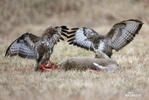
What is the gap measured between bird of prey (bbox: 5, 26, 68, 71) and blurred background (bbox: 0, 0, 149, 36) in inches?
360

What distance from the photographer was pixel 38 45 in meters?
8.54

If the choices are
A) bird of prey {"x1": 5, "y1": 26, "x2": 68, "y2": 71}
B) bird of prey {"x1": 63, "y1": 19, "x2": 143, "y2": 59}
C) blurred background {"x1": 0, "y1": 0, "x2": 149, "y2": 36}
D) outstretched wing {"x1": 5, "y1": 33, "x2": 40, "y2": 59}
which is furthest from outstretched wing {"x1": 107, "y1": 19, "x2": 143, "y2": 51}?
blurred background {"x1": 0, "y1": 0, "x2": 149, "y2": 36}

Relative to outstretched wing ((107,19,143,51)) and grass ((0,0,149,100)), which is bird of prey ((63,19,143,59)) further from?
grass ((0,0,149,100))

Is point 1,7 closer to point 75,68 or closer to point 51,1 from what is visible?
point 51,1

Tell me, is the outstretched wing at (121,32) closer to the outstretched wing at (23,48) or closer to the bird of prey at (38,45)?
the bird of prey at (38,45)

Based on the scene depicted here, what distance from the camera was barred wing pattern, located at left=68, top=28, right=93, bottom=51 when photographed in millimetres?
9188

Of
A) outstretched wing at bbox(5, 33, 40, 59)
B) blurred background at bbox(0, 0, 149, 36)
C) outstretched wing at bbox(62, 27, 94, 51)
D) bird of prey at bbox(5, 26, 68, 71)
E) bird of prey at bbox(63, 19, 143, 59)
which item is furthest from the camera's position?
blurred background at bbox(0, 0, 149, 36)

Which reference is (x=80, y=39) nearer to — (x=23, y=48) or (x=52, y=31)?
(x=52, y=31)

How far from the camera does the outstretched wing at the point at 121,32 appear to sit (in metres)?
9.08

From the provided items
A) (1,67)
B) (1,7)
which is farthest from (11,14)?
(1,67)

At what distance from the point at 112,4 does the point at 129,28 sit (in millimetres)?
10151

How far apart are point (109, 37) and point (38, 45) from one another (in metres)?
1.46

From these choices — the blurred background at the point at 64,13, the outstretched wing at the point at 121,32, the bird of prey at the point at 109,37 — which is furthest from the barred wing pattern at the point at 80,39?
the blurred background at the point at 64,13

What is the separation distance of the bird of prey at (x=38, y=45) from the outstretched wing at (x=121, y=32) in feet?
3.22
